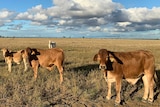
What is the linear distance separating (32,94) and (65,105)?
1.36 m

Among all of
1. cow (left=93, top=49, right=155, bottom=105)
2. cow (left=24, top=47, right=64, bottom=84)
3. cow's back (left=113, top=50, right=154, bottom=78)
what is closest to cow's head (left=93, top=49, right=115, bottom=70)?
cow (left=93, top=49, right=155, bottom=105)

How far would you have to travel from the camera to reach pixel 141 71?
8.99 m

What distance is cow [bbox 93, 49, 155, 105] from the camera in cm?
851

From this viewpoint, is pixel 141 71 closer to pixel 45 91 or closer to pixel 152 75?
pixel 152 75

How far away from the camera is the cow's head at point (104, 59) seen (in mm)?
7887

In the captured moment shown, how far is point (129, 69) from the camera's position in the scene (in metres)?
8.84

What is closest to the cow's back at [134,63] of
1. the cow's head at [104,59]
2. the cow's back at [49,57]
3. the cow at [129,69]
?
the cow at [129,69]

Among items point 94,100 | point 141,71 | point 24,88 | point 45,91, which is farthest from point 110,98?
point 24,88

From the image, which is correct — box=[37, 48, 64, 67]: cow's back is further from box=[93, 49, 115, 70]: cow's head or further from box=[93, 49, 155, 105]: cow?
box=[93, 49, 115, 70]: cow's head

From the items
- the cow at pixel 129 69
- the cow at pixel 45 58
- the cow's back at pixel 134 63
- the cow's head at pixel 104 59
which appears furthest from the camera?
the cow at pixel 45 58

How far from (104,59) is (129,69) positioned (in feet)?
4.16

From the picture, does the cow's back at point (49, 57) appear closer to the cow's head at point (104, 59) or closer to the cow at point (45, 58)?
the cow at point (45, 58)

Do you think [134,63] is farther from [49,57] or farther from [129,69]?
[49,57]

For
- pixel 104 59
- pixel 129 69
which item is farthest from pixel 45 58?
pixel 104 59
